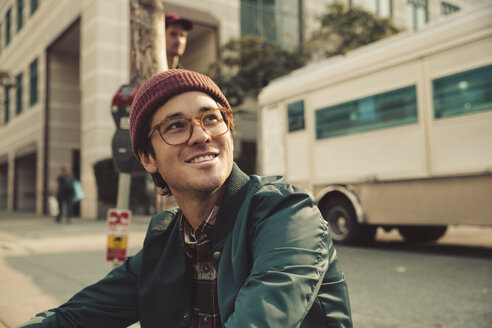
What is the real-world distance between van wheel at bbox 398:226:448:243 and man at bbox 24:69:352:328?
7.52 m

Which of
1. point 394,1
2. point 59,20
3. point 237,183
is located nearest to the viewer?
point 237,183

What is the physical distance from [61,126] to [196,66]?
6643 mm

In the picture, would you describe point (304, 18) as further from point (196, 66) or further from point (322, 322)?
point (322, 322)

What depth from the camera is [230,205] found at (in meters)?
1.61

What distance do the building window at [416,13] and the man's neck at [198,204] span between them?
1079 inches

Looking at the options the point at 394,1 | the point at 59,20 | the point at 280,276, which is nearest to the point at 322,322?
the point at 280,276

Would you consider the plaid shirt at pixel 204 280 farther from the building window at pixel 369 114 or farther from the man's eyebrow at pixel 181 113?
the building window at pixel 369 114

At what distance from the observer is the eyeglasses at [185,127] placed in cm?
167

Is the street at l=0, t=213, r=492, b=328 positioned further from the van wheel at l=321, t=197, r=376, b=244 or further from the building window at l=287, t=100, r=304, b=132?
the building window at l=287, t=100, r=304, b=132

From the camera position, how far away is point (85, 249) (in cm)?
811

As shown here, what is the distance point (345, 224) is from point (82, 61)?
13.2 m

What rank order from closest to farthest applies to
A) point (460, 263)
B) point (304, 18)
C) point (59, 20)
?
point (460, 263) → point (59, 20) → point (304, 18)

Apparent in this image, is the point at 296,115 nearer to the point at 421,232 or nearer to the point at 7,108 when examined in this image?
the point at 421,232

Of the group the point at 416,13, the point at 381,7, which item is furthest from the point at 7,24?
the point at 416,13
